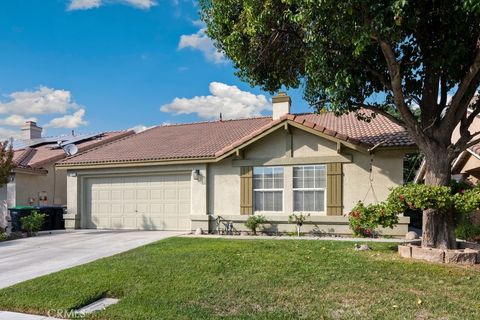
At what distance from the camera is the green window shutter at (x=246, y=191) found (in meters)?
13.9

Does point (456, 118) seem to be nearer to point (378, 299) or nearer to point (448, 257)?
point (448, 257)

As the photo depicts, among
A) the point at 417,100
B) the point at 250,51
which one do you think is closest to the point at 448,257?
the point at 417,100

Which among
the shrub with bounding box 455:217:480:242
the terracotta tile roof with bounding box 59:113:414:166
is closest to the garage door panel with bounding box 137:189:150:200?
the terracotta tile roof with bounding box 59:113:414:166

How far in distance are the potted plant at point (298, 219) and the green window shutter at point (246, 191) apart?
144cm

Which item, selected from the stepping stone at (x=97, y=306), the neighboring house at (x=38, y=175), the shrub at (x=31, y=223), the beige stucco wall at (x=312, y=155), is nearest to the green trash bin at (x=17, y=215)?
the shrub at (x=31, y=223)

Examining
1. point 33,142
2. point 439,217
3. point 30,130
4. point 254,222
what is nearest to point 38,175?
point 33,142

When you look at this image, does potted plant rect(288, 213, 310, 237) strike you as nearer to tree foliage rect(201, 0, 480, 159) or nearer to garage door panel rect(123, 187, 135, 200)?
tree foliage rect(201, 0, 480, 159)

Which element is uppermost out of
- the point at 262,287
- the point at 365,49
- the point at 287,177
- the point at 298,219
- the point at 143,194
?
the point at 365,49

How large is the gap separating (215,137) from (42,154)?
32.4ft

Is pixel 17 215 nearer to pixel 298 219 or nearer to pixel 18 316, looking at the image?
pixel 298 219

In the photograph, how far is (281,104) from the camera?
16.4 m

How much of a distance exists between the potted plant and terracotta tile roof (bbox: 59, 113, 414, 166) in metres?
2.75

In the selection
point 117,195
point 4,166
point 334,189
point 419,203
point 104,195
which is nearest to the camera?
point 419,203

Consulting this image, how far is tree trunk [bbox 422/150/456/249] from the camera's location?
862 cm
